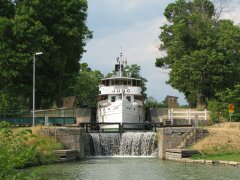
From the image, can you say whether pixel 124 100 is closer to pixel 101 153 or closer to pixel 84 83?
pixel 101 153

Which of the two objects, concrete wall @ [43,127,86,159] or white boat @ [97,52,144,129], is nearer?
concrete wall @ [43,127,86,159]

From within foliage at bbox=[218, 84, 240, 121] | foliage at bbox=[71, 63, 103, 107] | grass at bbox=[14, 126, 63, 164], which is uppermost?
foliage at bbox=[71, 63, 103, 107]

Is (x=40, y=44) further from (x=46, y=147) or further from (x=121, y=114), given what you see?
(x=46, y=147)

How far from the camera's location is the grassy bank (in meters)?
34.9

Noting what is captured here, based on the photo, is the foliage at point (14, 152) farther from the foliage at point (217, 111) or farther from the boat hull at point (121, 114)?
the boat hull at point (121, 114)

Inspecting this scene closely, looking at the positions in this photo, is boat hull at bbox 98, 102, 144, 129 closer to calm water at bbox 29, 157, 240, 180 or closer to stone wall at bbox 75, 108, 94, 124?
stone wall at bbox 75, 108, 94, 124

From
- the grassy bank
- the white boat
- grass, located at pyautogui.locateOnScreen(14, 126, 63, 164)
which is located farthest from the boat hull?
grass, located at pyautogui.locateOnScreen(14, 126, 63, 164)

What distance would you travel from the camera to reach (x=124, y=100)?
50.5 meters

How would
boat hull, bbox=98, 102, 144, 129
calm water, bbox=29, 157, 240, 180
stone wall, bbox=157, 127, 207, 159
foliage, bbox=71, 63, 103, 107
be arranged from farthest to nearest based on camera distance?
1. foliage, bbox=71, 63, 103, 107
2. boat hull, bbox=98, 102, 144, 129
3. stone wall, bbox=157, 127, 207, 159
4. calm water, bbox=29, 157, 240, 180

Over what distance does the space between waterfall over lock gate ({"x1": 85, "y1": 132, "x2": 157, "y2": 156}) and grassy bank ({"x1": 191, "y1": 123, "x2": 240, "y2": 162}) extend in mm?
4585

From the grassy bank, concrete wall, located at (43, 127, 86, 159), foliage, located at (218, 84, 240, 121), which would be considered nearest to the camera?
the grassy bank

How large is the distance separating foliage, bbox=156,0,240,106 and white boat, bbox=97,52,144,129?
17.0ft

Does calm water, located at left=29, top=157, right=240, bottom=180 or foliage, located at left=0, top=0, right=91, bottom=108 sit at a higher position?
foliage, located at left=0, top=0, right=91, bottom=108

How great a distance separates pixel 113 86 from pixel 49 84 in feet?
23.0
